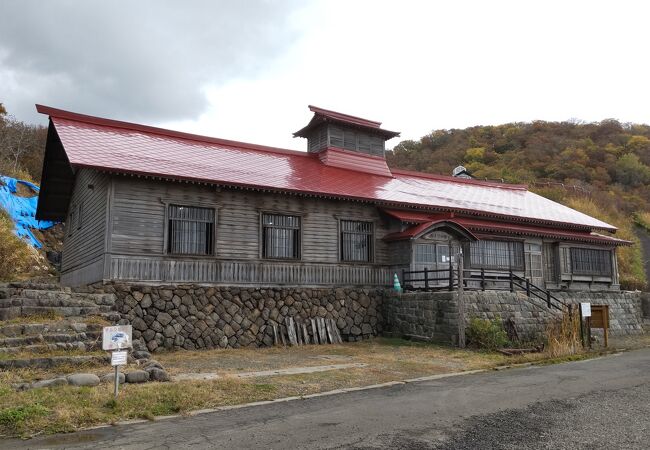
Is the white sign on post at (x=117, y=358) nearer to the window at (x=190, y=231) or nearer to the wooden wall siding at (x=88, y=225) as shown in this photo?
the wooden wall siding at (x=88, y=225)

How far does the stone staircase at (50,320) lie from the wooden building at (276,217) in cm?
175

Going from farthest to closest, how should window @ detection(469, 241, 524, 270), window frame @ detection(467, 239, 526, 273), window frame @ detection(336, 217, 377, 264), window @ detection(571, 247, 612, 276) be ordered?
window @ detection(571, 247, 612, 276) → window @ detection(469, 241, 524, 270) → window frame @ detection(467, 239, 526, 273) → window frame @ detection(336, 217, 377, 264)

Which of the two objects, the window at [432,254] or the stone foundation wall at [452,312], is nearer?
the stone foundation wall at [452,312]

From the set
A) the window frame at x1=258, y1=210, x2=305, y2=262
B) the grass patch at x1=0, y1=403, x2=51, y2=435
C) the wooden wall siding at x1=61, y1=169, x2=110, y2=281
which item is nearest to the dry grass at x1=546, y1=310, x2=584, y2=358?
the window frame at x1=258, y1=210, x2=305, y2=262

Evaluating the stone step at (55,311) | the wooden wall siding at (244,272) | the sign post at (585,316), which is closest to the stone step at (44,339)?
the stone step at (55,311)

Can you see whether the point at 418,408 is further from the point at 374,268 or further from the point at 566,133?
the point at 566,133

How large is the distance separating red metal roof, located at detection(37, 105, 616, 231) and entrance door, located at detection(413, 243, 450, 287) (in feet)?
5.85

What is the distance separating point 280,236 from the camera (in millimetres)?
18359

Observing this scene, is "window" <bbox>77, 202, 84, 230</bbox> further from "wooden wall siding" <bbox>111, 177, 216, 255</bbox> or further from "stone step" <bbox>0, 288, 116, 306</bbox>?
"stone step" <bbox>0, 288, 116, 306</bbox>

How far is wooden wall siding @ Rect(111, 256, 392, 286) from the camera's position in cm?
1547

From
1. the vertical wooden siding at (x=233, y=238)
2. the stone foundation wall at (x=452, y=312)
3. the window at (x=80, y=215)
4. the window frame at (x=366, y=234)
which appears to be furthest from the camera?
the window frame at (x=366, y=234)

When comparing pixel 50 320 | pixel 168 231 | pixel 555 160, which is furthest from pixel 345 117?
pixel 555 160

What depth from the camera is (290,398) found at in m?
9.27

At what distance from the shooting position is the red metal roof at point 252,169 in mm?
16391
